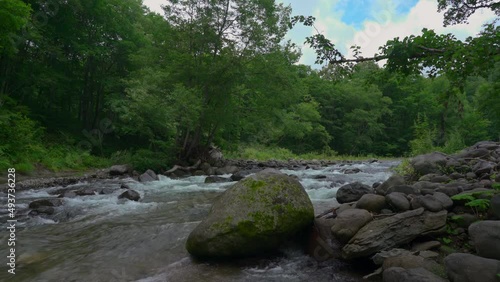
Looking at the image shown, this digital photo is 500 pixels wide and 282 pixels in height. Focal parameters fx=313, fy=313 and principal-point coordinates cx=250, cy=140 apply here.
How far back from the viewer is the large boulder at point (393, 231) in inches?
165

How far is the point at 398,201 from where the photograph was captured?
493cm

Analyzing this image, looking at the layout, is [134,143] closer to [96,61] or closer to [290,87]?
[96,61]

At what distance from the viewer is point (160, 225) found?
21.6ft

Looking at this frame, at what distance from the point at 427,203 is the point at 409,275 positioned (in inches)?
65.5

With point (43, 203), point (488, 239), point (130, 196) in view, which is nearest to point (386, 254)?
point (488, 239)

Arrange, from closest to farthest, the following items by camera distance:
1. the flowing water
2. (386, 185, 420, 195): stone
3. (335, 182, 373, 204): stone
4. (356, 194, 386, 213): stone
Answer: the flowing water, (356, 194, 386, 213): stone, (386, 185, 420, 195): stone, (335, 182, 373, 204): stone

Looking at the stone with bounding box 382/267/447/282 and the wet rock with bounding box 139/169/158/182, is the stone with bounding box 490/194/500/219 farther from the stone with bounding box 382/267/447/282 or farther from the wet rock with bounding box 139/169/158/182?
the wet rock with bounding box 139/169/158/182

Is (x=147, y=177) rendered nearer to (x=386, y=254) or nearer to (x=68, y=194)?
(x=68, y=194)

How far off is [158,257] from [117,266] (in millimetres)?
611

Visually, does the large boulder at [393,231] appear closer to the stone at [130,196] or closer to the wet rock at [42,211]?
the stone at [130,196]

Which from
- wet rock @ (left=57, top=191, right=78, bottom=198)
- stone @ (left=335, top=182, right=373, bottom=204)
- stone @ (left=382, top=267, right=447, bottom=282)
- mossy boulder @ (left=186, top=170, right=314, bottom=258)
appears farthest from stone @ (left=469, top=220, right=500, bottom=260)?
wet rock @ (left=57, top=191, right=78, bottom=198)

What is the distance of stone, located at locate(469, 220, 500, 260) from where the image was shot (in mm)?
3324

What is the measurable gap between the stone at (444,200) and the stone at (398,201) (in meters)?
0.44

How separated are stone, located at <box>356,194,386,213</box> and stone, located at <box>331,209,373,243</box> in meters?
0.32
